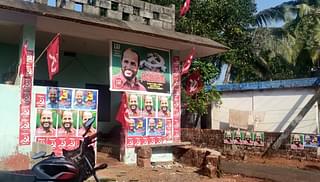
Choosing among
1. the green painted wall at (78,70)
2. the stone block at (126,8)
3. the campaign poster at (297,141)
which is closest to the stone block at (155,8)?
the stone block at (126,8)

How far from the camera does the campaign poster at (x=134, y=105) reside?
12.1 metres

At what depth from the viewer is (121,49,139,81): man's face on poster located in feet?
39.4

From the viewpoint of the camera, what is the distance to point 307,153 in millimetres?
13781

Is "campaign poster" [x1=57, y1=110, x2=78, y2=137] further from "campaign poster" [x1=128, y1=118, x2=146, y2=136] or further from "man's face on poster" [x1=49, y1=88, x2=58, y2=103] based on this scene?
"campaign poster" [x1=128, y1=118, x2=146, y2=136]

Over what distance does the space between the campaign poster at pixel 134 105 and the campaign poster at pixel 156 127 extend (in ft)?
1.73

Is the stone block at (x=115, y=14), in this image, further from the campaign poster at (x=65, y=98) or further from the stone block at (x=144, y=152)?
Result: the stone block at (x=144, y=152)

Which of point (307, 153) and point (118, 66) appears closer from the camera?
point (118, 66)

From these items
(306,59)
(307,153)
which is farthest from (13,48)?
(306,59)

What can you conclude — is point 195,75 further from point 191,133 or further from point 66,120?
point 66,120

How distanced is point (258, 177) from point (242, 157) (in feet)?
13.9

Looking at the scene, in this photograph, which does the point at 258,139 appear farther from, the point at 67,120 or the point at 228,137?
the point at 67,120

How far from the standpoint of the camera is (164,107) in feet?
42.6

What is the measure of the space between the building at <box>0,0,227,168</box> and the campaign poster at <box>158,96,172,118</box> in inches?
11.0

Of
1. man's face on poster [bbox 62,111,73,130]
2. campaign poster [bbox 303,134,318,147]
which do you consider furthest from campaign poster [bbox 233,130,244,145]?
man's face on poster [bbox 62,111,73,130]
